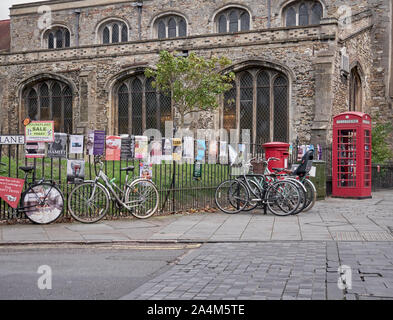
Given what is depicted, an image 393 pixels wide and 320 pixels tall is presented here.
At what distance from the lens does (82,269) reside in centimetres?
640

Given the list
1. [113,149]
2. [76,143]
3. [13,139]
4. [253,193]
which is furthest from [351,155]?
[13,139]

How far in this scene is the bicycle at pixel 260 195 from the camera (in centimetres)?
1157

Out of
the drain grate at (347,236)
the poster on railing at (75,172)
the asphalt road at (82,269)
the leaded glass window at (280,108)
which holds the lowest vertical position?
the asphalt road at (82,269)

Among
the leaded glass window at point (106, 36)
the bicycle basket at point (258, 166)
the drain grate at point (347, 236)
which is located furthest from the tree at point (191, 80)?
the leaded glass window at point (106, 36)

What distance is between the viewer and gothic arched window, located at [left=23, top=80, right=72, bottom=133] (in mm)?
27547

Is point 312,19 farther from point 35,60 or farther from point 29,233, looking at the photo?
point 29,233

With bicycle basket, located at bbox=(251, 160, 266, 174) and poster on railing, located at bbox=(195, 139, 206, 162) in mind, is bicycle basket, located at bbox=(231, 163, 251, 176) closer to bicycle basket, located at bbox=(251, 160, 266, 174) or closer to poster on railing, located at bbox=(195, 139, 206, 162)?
bicycle basket, located at bbox=(251, 160, 266, 174)

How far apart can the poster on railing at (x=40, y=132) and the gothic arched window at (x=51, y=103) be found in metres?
17.3

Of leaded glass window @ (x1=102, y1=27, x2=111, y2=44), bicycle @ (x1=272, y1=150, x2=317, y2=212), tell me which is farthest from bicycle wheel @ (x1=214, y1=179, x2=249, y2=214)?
leaded glass window @ (x1=102, y1=27, x2=111, y2=44)

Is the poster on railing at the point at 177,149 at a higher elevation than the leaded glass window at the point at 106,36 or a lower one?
lower

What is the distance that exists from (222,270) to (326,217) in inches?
226

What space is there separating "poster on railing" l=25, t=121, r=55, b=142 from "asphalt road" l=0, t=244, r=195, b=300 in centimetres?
285

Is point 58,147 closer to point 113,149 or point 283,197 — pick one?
point 113,149

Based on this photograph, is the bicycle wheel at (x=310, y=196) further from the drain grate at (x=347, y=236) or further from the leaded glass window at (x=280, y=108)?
the leaded glass window at (x=280, y=108)
